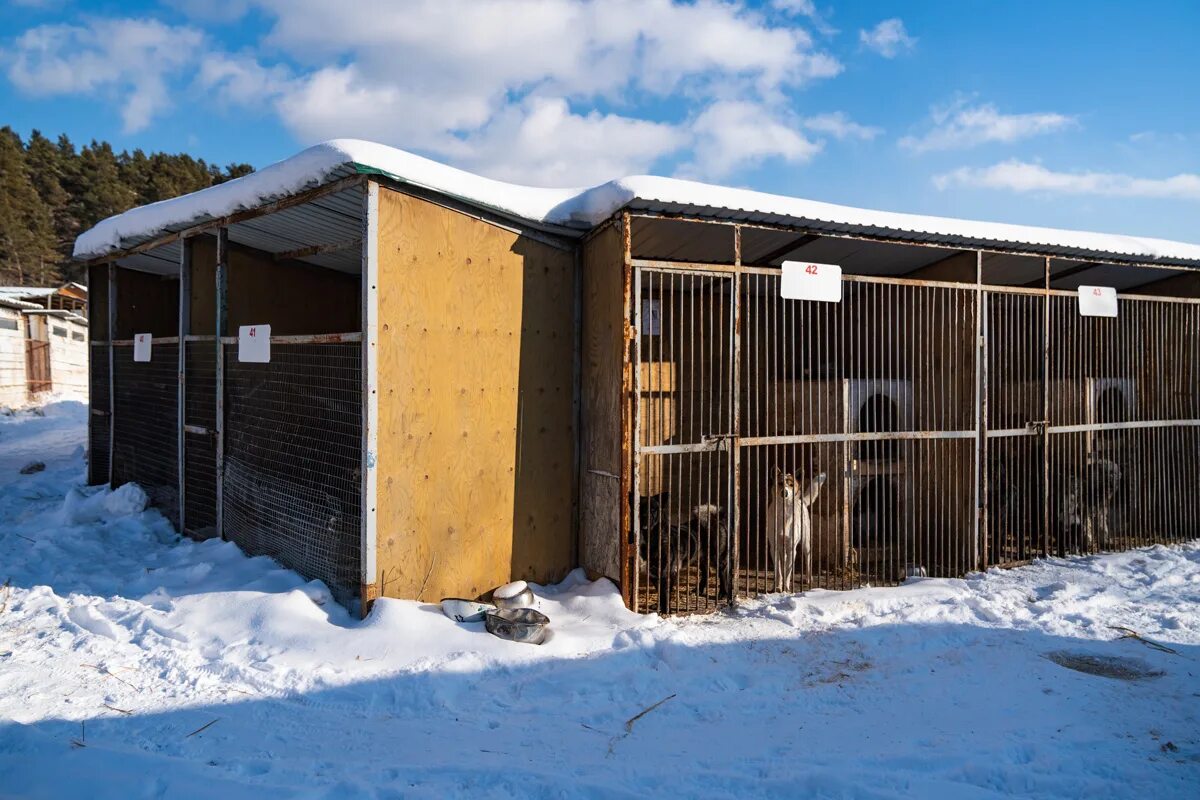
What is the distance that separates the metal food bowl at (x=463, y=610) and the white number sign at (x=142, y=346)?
18.9ft

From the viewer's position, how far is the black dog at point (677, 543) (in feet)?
18.4

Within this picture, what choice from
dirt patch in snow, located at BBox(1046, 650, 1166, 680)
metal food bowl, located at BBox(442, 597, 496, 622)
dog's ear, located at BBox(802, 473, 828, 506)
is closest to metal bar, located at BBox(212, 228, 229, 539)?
metal food bowl, located at BBox(442, 597, 496, 622)

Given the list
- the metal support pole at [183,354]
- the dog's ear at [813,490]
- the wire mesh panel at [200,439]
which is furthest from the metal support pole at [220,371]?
the dog's ear at [813,490]

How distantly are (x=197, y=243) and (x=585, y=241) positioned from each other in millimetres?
4440

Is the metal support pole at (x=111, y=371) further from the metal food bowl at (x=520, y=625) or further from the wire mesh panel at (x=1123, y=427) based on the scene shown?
the wire mesh panel at (x=1123, y=427)

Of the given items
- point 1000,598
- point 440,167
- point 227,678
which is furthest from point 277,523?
point 1000,598

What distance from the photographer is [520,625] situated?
4.78 metres

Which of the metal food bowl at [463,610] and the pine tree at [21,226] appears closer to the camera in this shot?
the metal food bowl at [463,610]

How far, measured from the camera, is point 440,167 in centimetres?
523

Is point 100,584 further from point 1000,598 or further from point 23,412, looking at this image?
point 23,412

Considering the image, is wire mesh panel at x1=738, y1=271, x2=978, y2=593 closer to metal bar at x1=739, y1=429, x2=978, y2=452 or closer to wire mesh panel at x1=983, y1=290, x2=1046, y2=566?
metal bar at x1=739, y1=429, x2=978, y2=452

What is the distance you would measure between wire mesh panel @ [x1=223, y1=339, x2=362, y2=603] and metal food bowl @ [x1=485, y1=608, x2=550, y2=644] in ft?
3.87

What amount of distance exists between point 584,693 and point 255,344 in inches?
165

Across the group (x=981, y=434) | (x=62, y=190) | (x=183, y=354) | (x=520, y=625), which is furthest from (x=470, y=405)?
(x=62, y=190)
